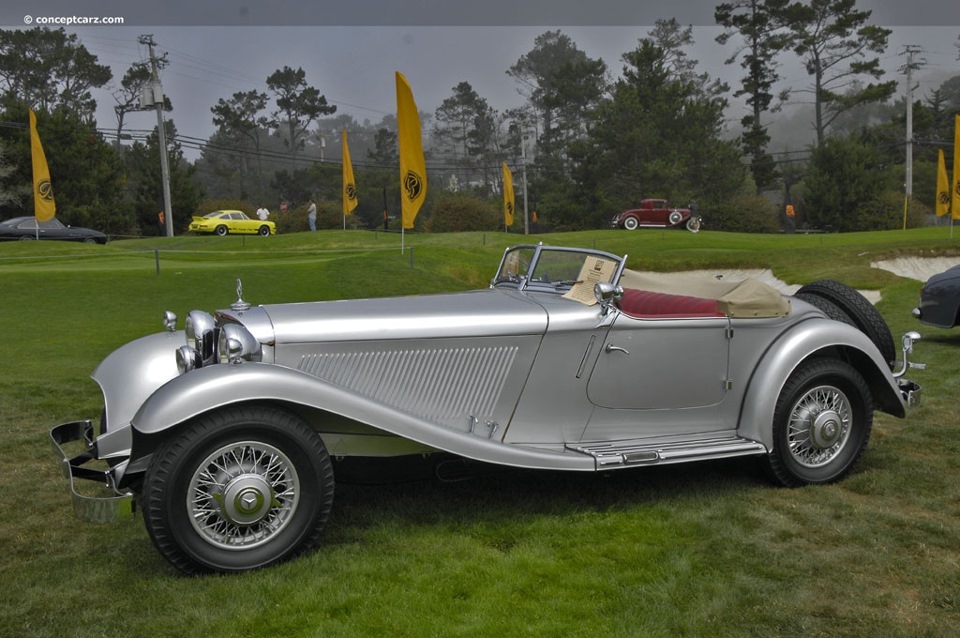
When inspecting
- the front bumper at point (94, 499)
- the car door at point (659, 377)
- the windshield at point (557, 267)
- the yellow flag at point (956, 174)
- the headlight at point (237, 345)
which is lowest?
the front bumper at point (94, 499)

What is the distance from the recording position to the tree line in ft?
152

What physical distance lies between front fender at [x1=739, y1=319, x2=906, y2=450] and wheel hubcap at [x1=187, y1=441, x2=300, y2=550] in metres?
2.70

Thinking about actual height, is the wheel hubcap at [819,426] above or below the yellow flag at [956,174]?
below

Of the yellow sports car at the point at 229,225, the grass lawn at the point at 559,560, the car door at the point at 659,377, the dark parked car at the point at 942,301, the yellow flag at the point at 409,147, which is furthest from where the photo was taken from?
the yellow sports car at the point at 229,225

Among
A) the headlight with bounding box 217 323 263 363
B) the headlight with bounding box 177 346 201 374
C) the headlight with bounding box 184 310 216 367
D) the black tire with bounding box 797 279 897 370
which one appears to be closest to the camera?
the headlight with bounding box 217 323 263 363

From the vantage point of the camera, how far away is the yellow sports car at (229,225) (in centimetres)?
4097

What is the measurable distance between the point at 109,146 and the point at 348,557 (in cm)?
4861

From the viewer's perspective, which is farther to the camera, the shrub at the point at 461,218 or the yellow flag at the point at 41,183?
the shrub at the point at 461,218

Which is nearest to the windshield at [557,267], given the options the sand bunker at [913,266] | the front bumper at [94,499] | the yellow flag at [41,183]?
the front bumper at [94,499]

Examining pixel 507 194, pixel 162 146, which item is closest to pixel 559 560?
pixel 507 194

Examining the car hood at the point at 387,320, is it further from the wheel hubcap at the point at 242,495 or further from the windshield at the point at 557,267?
the wheel hubcap at the point at 242,495

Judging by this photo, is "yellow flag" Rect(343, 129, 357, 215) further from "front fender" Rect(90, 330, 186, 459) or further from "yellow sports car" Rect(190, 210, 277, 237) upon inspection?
"front fender" Rect(90, 330, 186, 459)

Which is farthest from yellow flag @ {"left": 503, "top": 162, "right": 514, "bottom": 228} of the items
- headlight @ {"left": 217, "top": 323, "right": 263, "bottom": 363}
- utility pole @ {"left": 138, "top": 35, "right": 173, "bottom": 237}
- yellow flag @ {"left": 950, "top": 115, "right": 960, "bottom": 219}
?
headlight @ {"left": 217, "top": 323, "right": 263, "bottom": 363}

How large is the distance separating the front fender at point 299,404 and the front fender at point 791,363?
1244 millimetres
